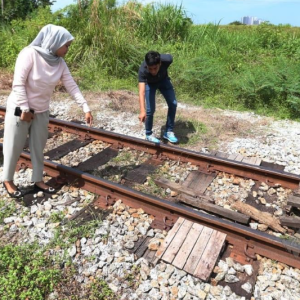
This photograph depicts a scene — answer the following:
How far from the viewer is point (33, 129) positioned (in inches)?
152

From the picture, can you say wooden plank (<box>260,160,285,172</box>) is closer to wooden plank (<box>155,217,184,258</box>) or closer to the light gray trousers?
wooden plank (<box>155,217,184,258</box>)

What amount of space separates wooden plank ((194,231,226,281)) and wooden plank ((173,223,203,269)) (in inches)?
5.5

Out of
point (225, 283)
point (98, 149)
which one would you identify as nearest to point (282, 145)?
point (98, 149)

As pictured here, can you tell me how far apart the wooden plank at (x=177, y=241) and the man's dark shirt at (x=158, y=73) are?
272 cm

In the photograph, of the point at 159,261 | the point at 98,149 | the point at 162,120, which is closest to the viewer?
the point at 159,261

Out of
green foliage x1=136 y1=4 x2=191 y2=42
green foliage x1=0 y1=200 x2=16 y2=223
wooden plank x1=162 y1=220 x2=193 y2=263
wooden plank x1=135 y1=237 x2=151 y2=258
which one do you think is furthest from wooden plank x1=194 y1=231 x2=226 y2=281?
green foliage x1=136 y1=4 x2=191 y2=42

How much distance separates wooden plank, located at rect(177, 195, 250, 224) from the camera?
363cm

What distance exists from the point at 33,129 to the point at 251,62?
29.1 feet

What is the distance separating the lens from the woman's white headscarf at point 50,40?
3.25 metres

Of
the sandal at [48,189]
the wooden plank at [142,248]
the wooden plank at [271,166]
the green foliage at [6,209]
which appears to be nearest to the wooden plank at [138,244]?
the wooden plank at [142,248]

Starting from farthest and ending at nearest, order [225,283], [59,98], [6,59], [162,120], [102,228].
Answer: [6,59] → [59,98] → [162,120] → [102,228] → [225,283]

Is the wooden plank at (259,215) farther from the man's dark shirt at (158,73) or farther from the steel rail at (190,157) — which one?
the man's dark shirt at (158,73)

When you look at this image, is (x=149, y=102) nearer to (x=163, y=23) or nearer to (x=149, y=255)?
(x=149, y=255)

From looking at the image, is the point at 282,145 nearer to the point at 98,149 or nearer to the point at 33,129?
the point at 98,149
